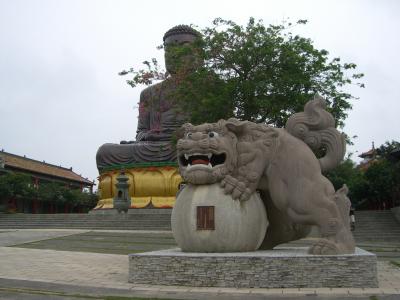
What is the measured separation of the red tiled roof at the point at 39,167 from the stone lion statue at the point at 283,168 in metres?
35.1

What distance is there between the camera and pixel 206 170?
313 inches

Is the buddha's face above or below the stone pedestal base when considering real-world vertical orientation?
above

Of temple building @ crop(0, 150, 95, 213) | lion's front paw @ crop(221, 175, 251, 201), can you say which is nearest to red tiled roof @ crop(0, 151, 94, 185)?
temple building @ crop(0, 150, 95, 213)

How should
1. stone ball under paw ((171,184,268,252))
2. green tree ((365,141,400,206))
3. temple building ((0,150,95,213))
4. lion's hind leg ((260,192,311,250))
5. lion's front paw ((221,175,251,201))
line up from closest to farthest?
stone ball under paw ((171,184,268,252)) < lion's front paw ((221,175,251,201)) < lion's hind leg ((260,192,311,250)) < green tree ((365,141,400,206)) < temple building ((0,150,95,213))

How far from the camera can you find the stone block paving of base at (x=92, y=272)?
6.65 meters

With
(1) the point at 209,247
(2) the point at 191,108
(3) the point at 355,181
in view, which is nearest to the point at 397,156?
(3) the point at 355,181

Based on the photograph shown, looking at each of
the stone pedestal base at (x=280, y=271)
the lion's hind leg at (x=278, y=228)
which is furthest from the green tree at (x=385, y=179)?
the stone pedestal base at (x=280, y=271)

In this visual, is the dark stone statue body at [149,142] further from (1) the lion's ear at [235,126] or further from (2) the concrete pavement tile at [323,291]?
(2) the concrete pavement tile at [323,291]

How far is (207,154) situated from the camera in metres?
8.09

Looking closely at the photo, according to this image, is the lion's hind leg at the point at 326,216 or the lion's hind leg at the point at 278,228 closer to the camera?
the lion's hind leg at the point at 326,216

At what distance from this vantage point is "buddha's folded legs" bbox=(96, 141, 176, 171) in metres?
29.1

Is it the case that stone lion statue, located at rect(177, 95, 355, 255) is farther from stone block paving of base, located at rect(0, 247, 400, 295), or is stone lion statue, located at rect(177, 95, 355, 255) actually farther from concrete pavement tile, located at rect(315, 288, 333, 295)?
stone block paving of base, located at rect(0, 247, 400, 295)

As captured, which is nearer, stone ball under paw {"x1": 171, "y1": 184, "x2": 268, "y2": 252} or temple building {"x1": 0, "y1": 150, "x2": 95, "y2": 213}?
stone ball under paw {"x1": 171, "y1": 184, "x2": 268, "y2": 252}

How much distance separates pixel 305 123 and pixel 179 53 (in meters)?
11.2
